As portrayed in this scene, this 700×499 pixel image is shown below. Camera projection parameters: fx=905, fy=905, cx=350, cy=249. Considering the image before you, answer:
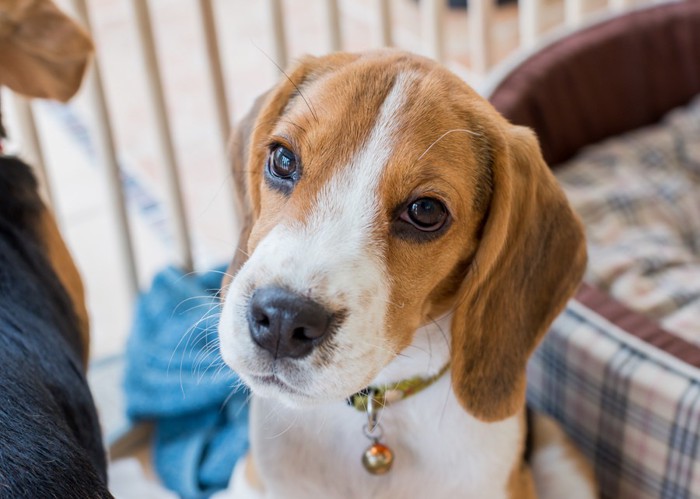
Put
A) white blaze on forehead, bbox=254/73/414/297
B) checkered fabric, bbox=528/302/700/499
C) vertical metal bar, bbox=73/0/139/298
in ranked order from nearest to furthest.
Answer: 1. white blaze on forehead, bbox=254/73/414/297
2. checkered fabric, bbox=528/302/700/499
3. vertical metal bar, bbox=73/0/139/298

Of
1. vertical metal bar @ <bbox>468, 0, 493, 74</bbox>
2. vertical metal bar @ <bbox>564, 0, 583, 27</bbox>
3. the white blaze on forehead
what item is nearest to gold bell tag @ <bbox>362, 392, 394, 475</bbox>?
the white blaze on forehead

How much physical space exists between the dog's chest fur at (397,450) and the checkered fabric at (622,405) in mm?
445

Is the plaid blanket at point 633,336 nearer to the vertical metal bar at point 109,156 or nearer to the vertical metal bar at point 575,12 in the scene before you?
the vertical metal bar at point 575,12

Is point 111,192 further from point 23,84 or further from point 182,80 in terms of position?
point 182,80

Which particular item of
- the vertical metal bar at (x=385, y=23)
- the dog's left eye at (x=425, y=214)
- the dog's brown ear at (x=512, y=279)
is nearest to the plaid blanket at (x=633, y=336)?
the dog's brown ear at (x=512, y=279)

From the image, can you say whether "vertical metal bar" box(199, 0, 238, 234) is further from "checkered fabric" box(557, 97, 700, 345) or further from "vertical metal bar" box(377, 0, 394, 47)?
"checkered fabric" box(557, 97, 700, 345)

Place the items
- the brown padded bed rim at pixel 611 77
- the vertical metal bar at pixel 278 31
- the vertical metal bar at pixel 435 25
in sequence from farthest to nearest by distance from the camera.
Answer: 1. the vertical metal bar at pixel 435 25
2. the brown padded bed rim at pixel 611 77
3. the vertical metal bar at pixel 278 31

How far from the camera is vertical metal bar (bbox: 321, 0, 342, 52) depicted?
2965 millimetres

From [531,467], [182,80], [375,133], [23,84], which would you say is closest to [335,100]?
[375,133]

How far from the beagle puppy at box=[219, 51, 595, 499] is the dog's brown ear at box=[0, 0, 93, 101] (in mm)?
458

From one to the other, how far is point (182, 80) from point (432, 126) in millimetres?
3535

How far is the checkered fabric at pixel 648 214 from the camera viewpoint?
8.54 ft

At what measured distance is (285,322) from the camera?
4.28ft

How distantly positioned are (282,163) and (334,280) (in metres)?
0.29
